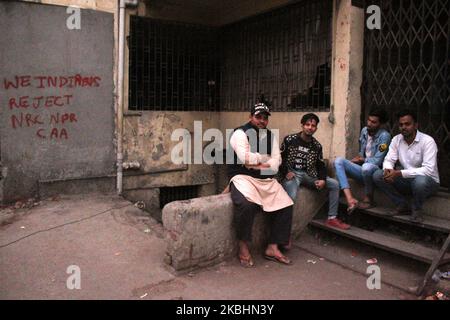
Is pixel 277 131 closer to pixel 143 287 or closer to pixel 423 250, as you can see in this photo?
pixel 423 250

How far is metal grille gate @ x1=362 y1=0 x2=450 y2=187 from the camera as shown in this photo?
4910mm

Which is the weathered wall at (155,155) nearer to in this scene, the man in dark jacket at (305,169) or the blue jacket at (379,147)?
the man in dark jacket at (305,169)

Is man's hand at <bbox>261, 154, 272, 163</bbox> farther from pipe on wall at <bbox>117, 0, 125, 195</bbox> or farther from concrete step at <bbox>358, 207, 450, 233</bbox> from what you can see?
pipe on wall at <bbox>117, 0, 125, 195</bbox>

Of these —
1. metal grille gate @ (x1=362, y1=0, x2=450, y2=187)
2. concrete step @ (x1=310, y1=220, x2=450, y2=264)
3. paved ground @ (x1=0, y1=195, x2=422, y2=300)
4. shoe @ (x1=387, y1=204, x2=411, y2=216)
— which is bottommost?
paved ground @ (x1=0, y1=195, x2=422, y2=300)

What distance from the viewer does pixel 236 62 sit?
318 inches

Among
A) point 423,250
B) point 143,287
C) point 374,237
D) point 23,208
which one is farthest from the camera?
point 23,208

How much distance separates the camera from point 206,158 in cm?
833

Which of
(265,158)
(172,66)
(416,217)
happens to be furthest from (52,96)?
(416,217)

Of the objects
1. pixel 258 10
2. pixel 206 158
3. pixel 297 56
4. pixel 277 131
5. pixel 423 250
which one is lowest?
pixel 423 250

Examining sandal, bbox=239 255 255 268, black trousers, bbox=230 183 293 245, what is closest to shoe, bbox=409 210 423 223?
black trousers, bbox=230 183 293 245

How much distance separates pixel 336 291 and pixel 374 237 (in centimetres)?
108

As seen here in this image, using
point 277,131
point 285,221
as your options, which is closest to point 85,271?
point 285,221

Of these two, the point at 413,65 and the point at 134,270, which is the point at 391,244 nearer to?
the point at 413,65

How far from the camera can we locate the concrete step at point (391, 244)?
4082 millimetres
